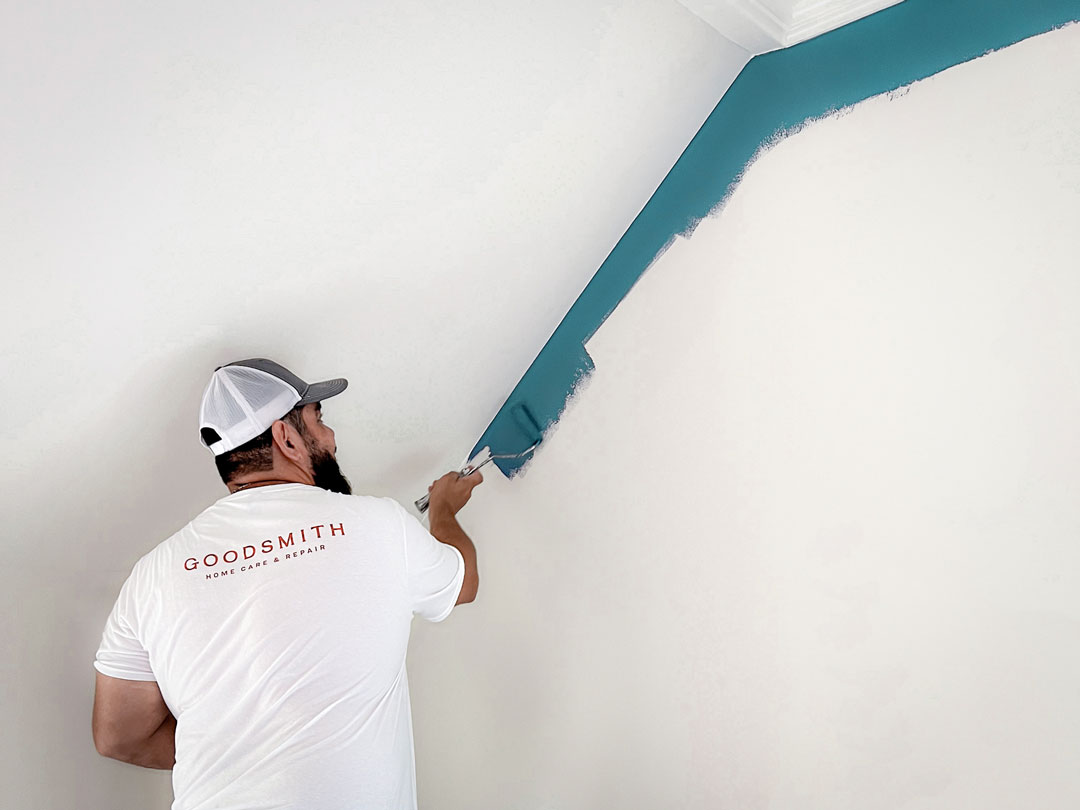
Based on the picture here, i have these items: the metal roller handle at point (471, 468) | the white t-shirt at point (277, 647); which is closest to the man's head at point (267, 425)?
the white t-shirt at point (277, 647)

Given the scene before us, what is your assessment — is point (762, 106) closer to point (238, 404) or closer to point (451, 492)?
point (451, 492)

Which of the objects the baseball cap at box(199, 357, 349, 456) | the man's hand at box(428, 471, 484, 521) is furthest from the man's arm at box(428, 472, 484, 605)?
the baseball cap at box(199, 357, 349, 456)

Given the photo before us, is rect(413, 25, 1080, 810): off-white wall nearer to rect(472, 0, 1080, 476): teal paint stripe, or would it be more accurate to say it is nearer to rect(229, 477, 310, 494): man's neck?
rect(472, 0, 1080, 476): teal paint stripe

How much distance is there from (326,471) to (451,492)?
405 mm

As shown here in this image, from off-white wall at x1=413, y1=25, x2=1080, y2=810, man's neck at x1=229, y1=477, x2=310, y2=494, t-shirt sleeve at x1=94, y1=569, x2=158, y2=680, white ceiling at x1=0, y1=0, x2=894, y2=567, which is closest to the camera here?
white ceiling at x1=0, y1=0, x2=894, y2=567

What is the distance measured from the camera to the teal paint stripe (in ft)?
5.31

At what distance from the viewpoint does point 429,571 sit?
176 cm

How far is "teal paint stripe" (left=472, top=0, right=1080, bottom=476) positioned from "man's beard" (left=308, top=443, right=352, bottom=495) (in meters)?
0.59

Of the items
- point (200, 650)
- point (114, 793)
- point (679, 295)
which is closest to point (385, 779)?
point (200, 650)

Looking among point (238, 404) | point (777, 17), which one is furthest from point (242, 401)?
point (777, 17)

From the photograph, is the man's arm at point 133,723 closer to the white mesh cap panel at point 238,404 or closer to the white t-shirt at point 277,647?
the white t-shirt at point 277,647

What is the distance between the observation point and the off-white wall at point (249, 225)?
1.31 m

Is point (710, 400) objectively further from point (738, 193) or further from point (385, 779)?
point (385, 779)

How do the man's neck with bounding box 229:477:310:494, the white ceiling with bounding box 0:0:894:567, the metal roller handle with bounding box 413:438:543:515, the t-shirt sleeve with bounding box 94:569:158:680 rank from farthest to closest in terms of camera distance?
the metal roller handle with bounding box 413:438:543:515
the man's neck with bounding box 229:477:310:494
the t-shirt sleeve with bounding box 94:569:158:680
the white ceiling with bounding box 0:0:894:567
